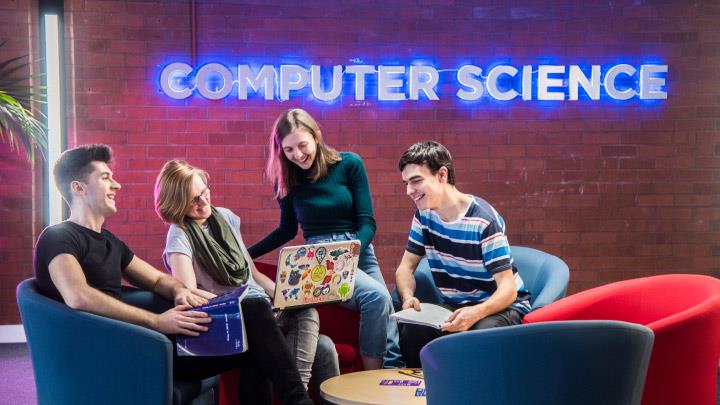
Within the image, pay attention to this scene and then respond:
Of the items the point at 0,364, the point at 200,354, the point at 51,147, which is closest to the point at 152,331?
the point at 200,354

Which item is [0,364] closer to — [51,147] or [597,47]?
[51,147]

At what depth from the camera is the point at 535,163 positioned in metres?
5.52

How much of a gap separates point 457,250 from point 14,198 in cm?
343

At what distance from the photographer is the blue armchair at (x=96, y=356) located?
266 cm

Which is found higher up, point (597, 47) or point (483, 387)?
point (597, 47)

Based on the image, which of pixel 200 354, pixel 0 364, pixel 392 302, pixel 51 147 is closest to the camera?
pixel 200 354

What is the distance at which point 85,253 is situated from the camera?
287 cm

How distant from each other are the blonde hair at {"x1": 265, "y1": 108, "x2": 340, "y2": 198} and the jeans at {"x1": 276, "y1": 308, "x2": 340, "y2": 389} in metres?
0.67

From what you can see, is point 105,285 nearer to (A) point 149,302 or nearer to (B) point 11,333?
(A) point 149,302

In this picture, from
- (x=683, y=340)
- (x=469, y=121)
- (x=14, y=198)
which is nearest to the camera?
(x=683, y=340)

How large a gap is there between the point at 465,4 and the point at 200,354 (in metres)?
3.49

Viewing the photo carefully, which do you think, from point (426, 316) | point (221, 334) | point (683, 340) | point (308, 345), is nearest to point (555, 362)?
point (683, 340)

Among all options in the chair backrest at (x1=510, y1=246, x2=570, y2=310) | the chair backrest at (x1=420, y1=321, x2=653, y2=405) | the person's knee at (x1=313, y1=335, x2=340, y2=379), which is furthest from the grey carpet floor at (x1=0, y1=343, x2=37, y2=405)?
the chair backrest at (x1=420, y1=321, x2=653, y2=405)

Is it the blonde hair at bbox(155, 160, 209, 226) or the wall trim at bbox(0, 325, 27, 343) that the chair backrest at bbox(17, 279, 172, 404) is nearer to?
the blonde hair at bbox(155, 160, 209, 226)
